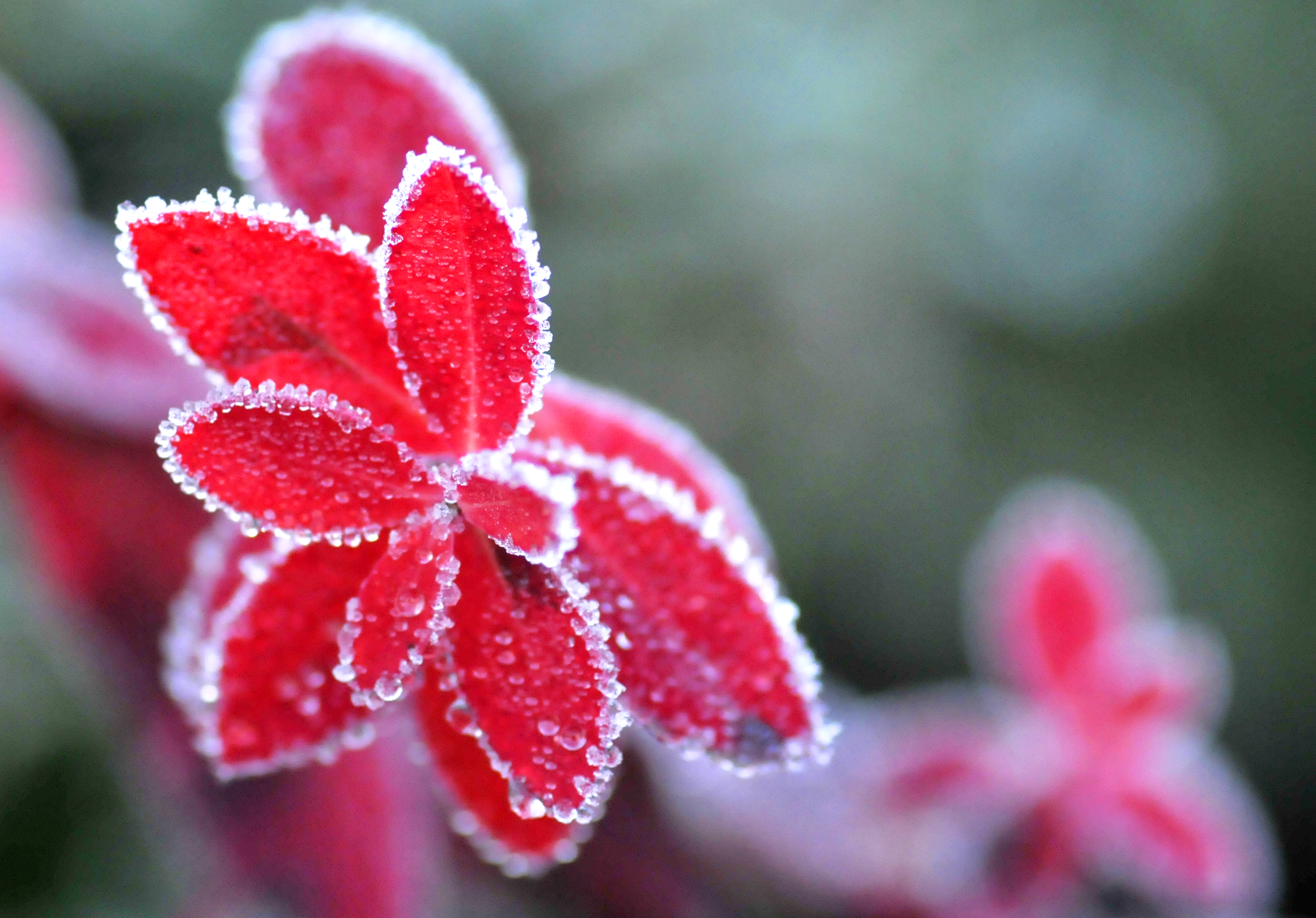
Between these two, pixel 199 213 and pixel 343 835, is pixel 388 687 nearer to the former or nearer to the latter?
pixel 199 213

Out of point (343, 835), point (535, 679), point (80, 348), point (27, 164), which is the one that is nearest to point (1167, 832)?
point (343, 835)

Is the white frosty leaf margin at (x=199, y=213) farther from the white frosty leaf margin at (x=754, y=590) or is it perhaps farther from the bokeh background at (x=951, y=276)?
the bokeh background at (x=951, y=276)

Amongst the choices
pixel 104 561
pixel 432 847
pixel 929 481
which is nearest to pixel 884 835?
pixel 432 847

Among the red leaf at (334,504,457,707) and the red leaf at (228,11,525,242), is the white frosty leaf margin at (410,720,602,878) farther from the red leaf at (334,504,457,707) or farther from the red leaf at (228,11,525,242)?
the red leaf at (228,11,525,242)

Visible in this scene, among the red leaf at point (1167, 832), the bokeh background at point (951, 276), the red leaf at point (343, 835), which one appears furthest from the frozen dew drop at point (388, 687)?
the bokeh background at point (951, 276)

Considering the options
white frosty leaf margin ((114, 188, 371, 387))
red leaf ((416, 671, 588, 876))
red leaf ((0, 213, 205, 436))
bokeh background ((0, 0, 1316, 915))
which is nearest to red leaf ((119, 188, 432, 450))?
white frosty leaf margin ((114, 188, 371, 387))
